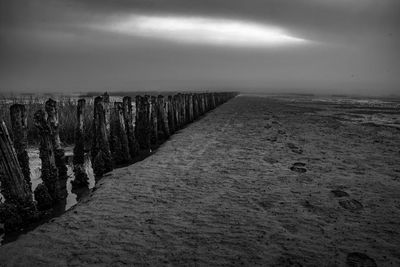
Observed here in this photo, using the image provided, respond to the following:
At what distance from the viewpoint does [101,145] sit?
554 centimetres

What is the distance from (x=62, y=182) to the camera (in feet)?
16.4

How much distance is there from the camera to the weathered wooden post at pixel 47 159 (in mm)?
4129

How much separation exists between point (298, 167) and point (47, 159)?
3.95 meters

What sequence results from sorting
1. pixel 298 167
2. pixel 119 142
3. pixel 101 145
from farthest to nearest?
pixel 119 142, pixel 101 145, pixel 298 167

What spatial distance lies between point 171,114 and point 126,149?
423 cm

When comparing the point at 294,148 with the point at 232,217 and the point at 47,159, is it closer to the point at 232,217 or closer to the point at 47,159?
the point at 232,217

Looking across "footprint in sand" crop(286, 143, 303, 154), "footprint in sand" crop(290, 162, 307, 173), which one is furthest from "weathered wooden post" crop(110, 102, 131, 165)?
"footprint in sand" crop(286, 143, 303, 154)

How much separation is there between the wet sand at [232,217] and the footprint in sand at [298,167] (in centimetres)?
2

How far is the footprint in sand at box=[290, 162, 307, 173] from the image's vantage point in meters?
4.90

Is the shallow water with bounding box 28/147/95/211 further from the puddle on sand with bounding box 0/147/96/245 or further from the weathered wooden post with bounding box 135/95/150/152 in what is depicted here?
the weathered wooden post with bounding box 135/95/150/152

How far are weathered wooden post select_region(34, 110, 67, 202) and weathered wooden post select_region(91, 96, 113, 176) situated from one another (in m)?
1.17

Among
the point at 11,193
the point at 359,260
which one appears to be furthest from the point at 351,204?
the point at 11,193

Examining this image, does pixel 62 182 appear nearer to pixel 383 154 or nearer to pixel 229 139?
pixel 229 139

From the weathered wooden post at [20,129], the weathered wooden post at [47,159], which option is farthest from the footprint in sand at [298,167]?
the weathered wooden post at [20,129]
